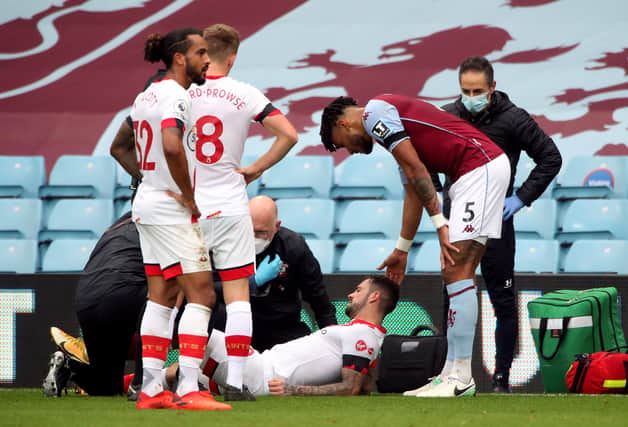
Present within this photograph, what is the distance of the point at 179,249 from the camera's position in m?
4.30

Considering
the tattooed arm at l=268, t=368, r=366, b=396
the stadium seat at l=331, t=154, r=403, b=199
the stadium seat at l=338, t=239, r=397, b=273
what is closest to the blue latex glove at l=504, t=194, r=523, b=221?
the tattooed arm at l=268, t=368, r=366, b=396

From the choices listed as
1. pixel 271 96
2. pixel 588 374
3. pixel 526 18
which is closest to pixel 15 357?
pixel 588 374

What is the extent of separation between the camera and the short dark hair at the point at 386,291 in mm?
5598

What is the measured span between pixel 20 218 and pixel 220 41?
17.9 ft

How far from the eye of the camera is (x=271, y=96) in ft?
34.9

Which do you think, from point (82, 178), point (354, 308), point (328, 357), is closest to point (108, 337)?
point (328, 357)

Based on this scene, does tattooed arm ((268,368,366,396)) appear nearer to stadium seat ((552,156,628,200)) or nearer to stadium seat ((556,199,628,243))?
stadium seat ((556,199,628,243))

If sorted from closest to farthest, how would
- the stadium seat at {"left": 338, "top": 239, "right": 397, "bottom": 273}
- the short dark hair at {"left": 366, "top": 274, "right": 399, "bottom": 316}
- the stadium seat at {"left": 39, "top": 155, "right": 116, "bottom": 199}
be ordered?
the short dark hair at {"left": 366, "top": 274, "right": 399, "bottom": 316}, the stadium seat at {"left": 338, "top": 239, "right": 397, "bottom": 273}, the stadium seat at {"left": 39, "top": 155, "right": 116, "bottom": 199}

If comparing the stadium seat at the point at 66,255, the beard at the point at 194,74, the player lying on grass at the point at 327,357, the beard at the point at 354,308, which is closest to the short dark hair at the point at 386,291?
the player lying on grass at the point at 327,357

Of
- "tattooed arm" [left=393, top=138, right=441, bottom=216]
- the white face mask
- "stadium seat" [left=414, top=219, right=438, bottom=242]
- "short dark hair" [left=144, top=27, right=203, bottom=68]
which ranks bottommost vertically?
"stadium seat" [left=414, top=219, right=438, bottom=242]

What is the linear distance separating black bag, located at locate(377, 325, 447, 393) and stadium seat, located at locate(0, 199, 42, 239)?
488 centimetres

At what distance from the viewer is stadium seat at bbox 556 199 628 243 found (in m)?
8.95

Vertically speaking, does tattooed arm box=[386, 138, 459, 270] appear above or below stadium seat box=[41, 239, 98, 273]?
above

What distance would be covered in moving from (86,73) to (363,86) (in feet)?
9.84
